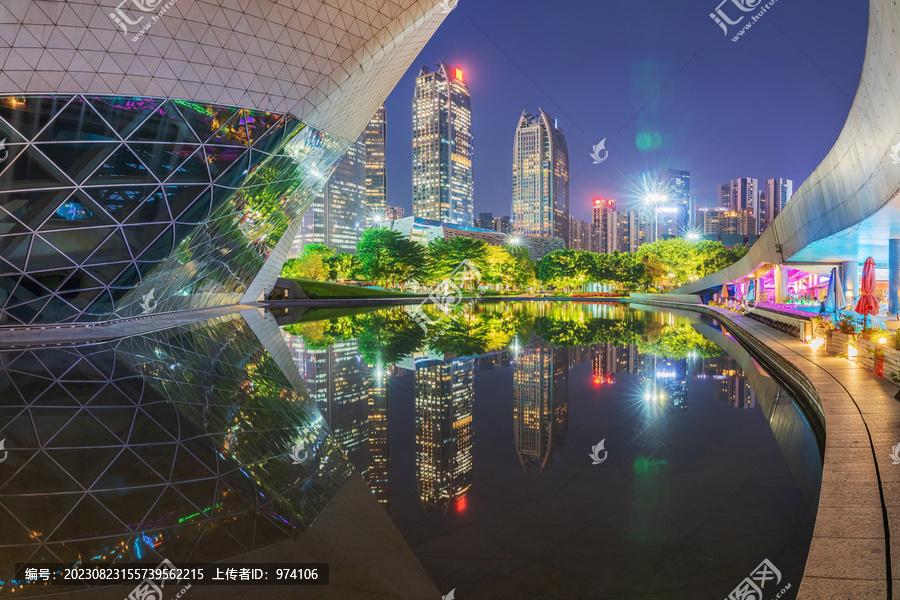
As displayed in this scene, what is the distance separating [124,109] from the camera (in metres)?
19.5

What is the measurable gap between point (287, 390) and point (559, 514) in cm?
748

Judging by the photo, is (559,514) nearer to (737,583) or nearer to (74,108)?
(737,583)

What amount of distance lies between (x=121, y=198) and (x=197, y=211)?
316cm

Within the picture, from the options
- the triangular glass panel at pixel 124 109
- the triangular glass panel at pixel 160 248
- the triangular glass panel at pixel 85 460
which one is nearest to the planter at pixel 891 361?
the triangular glass panel at pixel 85 460

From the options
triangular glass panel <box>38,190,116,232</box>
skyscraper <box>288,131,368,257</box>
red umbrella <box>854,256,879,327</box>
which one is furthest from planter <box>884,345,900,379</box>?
skyscraper <box>288,131,368,257</box>

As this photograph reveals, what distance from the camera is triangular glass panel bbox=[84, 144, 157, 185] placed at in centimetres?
2019

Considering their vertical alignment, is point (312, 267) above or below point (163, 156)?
below

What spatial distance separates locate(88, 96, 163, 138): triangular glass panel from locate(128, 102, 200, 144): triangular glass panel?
0.69 feet

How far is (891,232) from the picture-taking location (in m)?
21.6

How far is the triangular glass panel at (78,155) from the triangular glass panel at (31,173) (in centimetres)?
23

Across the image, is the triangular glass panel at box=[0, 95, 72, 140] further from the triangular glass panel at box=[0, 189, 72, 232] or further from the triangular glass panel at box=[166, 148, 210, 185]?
the triangular glass panel at box=[166, 148, 210, 185]

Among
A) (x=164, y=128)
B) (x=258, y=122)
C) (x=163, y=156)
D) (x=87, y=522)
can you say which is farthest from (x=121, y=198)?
(x=87, y=522)

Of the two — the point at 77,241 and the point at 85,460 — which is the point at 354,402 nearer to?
the point at 85,460

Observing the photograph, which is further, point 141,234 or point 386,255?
point 386,255
